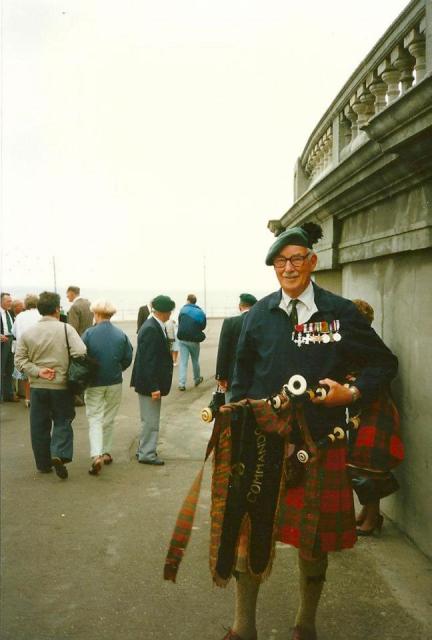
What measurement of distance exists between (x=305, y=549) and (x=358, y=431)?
1.26 metres

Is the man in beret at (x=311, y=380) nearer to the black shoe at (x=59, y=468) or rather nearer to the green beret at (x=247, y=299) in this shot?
the black shoe at (x=59, y=468)

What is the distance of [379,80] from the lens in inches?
202

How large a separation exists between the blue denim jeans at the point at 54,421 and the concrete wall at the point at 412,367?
3.29m

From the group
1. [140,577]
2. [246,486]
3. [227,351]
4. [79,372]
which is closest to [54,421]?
[79,372]

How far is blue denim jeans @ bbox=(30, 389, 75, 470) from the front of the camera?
6297 mm

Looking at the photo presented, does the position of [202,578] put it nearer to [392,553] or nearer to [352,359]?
[392,553]

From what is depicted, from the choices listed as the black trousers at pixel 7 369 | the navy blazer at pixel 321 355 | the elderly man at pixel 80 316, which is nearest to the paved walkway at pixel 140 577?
the navy blazer at pixel 321 355

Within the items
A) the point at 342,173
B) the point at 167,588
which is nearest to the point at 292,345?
the point at 167,588

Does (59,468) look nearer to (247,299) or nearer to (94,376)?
(94,376)

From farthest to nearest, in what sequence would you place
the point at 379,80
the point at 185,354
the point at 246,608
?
1. the point at 185,354
2. the point at 379,80
3. the point at 246,608

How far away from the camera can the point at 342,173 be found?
17.0 ft

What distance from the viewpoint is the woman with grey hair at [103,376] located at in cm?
655

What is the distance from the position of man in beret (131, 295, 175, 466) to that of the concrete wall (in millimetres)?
2680

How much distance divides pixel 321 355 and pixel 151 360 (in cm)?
395
